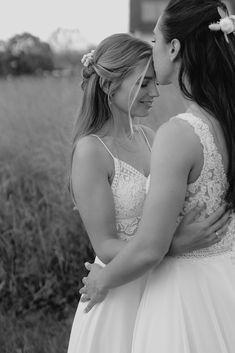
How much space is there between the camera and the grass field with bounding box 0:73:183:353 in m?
4.52

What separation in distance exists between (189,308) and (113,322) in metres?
0.38

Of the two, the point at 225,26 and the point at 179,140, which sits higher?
the point at 225,26

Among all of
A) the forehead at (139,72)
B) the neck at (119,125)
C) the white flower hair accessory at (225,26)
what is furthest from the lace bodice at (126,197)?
the white flower hair accessory at (225,26)

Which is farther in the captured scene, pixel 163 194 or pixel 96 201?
pixel 96 201

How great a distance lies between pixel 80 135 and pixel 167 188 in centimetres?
75

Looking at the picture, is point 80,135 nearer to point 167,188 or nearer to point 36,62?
point 167,188

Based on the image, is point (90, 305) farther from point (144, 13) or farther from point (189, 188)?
point (144, 13)

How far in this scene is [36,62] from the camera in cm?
1647

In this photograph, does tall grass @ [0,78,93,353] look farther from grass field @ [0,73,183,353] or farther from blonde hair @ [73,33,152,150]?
blonde hair @ [73,33,152,150]

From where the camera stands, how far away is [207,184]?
210cm

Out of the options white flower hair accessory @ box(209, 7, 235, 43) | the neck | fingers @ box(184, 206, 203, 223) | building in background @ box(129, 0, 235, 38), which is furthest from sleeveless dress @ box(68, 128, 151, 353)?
building in background @ box(129, 0, 235, 38)

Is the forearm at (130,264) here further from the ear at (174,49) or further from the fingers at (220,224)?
the ear at (174,49)

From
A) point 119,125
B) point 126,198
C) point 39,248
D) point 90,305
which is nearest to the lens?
point 90,305

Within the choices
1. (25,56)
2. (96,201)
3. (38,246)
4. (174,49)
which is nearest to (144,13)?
(25,56)
